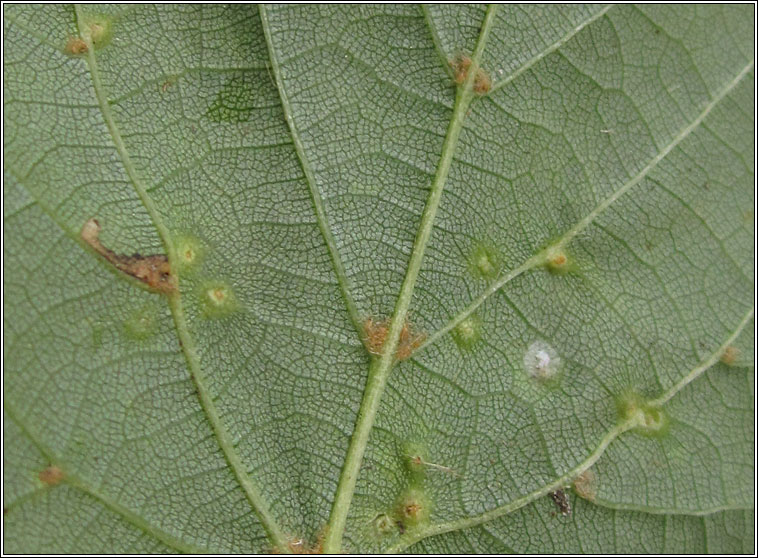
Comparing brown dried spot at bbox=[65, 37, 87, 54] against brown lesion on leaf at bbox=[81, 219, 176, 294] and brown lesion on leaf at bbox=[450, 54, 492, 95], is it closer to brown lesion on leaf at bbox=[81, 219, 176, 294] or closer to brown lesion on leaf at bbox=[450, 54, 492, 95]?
brown lesion on leaf at bbox=[81, 219, 176, 294]

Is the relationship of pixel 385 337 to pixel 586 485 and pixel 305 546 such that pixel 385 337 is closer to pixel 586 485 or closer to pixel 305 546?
pixel 305 546

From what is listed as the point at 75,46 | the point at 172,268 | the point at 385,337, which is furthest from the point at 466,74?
the point at 75,46

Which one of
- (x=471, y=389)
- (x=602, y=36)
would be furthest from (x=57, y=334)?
(x=602, y=36)

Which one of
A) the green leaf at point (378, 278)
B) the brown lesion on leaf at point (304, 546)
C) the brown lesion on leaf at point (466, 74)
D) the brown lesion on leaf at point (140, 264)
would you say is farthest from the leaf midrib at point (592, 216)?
the brown lesion on leaf at point (140, 264)

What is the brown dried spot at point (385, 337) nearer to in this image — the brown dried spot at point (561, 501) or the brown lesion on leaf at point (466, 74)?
the brown dried spot at point (561, 501)

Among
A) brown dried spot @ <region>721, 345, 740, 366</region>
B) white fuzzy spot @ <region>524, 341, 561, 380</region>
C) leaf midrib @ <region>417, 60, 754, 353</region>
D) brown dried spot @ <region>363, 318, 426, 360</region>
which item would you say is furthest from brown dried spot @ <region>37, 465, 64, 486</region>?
brown dried spot @ <region>721, 345, 740, 366</region>

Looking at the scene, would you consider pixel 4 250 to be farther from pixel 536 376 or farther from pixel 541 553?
pixel 541 553

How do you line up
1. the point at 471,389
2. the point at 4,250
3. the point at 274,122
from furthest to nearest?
the point at 471,389, the point at 274,122, the point at 4,250
